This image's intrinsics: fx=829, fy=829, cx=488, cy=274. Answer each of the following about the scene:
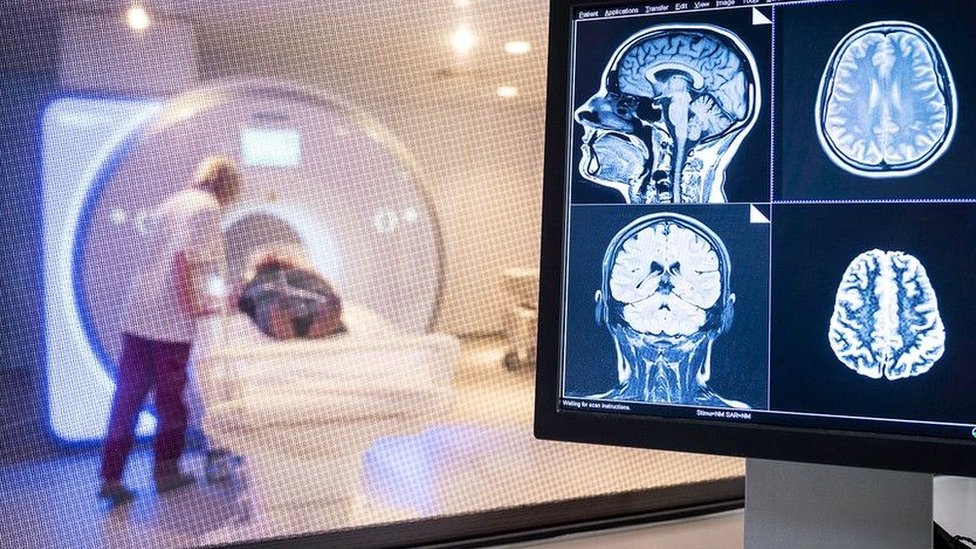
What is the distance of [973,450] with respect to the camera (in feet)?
1.82

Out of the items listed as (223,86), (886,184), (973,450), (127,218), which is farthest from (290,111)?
(973,450)

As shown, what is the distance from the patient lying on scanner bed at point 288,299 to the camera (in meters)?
1.07

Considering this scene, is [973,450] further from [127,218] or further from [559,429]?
[127,218]

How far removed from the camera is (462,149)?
1124mm

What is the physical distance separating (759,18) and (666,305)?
9.0 inches

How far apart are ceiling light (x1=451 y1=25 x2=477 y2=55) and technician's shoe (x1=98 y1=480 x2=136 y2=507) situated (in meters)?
0.69

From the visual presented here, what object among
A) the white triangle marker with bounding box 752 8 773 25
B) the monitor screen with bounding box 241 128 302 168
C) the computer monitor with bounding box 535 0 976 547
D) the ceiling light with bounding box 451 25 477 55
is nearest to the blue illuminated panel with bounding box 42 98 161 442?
the monitor screen with bounding box 241 128 302 168

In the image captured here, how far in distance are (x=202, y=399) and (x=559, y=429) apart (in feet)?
1.83

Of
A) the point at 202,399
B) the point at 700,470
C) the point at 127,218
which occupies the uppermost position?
the point at 127,218

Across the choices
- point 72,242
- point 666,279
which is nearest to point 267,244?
point 72,242

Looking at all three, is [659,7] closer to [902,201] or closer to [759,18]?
[759,18]

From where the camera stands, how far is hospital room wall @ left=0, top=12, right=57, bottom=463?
918 millimetres

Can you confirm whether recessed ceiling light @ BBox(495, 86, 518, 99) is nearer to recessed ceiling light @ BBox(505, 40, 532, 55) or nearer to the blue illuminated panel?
recessed ceiling light @ BBox(505, 40, 532, 55)

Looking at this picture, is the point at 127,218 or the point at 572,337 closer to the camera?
the point at 572,337
